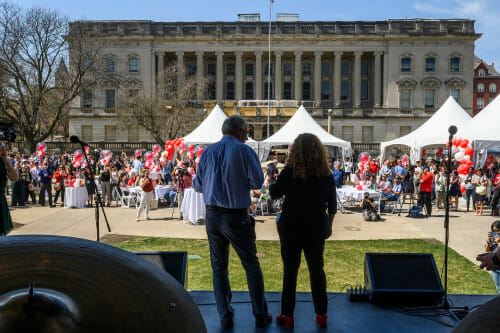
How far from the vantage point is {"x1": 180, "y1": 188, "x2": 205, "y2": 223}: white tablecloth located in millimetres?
12781

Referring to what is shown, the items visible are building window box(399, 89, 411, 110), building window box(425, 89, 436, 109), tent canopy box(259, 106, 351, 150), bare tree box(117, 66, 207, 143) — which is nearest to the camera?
tent canopy box(259, 106, 351, 150)

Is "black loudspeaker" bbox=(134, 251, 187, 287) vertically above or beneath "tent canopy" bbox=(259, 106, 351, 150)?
beneath

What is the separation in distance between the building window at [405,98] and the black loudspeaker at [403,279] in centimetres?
6267

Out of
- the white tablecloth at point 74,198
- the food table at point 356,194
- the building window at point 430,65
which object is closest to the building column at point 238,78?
the building window at point 430,65

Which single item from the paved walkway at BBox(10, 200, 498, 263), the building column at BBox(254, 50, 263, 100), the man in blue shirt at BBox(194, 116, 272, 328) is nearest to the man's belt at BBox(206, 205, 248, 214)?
the man in blue shirt at BBox(194, 116, 272, 328)

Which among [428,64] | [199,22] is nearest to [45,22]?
[199,22]

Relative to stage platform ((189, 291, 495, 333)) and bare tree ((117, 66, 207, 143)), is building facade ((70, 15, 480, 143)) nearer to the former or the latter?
bare tree ((117, 66, 207, 143))

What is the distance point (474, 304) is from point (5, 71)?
39.0 metres

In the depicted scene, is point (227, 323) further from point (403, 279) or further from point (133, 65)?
point (133, 65)

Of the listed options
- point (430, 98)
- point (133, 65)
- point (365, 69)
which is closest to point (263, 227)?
point (133, 65)

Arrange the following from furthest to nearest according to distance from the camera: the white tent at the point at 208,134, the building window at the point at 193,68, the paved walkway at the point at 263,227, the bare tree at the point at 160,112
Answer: the building window at the point at 193,68 → the bare tree at the point at 160,112 → the white tent at the point at 208,134 → the paved walkway at the point at 263,227

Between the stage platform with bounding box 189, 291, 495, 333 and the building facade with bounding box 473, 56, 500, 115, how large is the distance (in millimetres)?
90579

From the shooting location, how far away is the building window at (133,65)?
63.4m

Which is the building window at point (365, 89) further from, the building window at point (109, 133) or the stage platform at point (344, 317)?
the stage platform at point (344, 317)
